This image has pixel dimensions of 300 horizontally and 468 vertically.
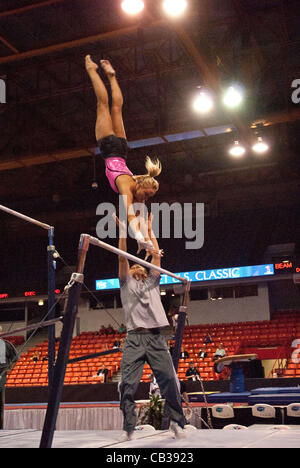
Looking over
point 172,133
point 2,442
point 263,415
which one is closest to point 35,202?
point 172,133

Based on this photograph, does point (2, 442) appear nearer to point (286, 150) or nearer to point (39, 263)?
point (286, 150)

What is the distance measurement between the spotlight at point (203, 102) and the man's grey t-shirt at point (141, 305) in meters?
7.30

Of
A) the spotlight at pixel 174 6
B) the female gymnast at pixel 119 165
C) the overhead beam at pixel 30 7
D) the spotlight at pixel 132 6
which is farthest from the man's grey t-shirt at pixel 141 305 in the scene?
the overhead beam at pixel 30 7

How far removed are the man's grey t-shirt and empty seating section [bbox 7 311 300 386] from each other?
9889 mm

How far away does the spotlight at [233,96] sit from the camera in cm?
984

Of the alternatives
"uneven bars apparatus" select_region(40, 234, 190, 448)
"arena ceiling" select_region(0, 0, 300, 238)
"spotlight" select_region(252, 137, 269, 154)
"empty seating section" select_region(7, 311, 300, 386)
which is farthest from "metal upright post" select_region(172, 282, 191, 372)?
"empty seating section" select_region(7, 311, 300, 386)

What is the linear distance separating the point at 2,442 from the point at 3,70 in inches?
A: 370

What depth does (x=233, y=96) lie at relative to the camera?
9914 mm

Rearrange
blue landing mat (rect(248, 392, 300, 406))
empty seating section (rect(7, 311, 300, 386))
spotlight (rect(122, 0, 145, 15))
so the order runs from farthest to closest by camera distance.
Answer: empty seating section (rect(7, 311, 300, 386)), blue landing mat (rect(248, 392, 300, 406)), spotlight (rect(122, 0, 145, 15))

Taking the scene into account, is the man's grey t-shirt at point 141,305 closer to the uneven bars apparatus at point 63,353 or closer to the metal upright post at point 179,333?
the uneven bars apparatus at point 63,353

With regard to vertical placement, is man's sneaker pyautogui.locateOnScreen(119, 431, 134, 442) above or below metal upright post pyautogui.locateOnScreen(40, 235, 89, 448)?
below

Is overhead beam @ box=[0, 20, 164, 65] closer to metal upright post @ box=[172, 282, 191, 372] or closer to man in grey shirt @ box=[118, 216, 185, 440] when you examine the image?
metal upright post @ box=[172, 282, 191, 372]

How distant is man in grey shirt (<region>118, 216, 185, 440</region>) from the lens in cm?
334
